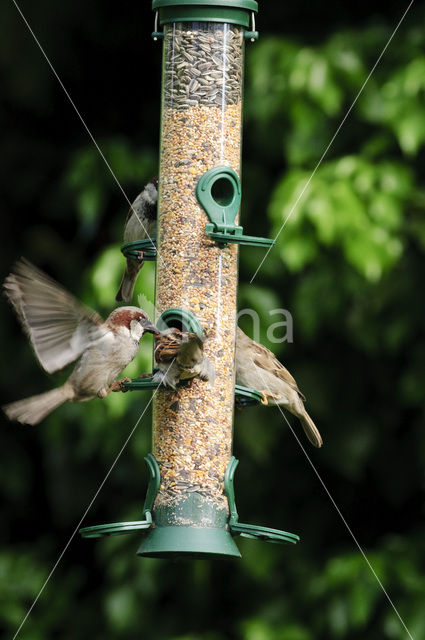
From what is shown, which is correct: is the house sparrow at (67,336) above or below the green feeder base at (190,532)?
above

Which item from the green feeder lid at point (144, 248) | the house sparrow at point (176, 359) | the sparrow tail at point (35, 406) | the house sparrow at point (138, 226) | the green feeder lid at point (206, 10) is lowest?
the sparrow tail at point (35, 406)

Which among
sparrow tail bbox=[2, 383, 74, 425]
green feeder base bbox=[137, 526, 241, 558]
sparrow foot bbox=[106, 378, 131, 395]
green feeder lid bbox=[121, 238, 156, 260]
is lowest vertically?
green feeder base bbox=[137, 526, 241, 558]

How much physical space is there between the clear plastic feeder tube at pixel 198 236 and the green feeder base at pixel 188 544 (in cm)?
21

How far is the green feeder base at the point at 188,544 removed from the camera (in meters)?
3.92

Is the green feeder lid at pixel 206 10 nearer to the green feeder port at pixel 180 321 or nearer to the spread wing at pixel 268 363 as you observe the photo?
the green feeder port at pixel 180 321

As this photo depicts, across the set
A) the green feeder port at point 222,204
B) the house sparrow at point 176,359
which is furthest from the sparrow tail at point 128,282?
the house sparrow at point 176,359

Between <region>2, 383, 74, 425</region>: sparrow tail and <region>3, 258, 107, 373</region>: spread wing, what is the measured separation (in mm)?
228

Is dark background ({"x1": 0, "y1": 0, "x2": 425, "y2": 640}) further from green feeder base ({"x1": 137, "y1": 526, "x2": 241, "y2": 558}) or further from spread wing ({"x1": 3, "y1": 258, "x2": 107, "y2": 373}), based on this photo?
green feeder base ({"x1": 137, "y1": 526, "x2": 241, "y2": 558})

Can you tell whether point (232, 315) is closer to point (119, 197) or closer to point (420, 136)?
point (420, 136)

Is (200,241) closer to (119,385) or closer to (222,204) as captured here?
(222,204)

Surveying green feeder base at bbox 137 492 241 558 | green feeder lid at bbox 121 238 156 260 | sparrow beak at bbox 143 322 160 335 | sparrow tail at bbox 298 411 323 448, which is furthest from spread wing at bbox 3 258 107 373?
sparrow tail at bbox 298 411 323 448

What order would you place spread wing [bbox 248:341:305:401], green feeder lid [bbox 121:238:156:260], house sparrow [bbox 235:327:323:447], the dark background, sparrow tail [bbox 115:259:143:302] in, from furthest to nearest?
the dark background → sparrow tail [bbox 115:259:143:302] → spread wing [bbox 248:341:305:401] → house sparrow [bbox 235:327:323:447] → green feeder lid [bbox 121:238:156:260]

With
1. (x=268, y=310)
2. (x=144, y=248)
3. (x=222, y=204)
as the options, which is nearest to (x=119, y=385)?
(x=144, y=248)

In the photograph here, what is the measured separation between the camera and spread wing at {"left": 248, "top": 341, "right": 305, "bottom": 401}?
5008 mm
